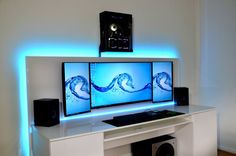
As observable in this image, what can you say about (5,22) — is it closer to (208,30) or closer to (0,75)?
(0,75)

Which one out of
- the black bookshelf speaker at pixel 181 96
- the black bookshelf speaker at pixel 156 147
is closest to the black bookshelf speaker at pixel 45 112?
the black bookshelf speaker at pixel 156 147

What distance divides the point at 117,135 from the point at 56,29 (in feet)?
3.95

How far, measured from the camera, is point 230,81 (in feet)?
11.0

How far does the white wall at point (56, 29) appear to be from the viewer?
2.09 meters

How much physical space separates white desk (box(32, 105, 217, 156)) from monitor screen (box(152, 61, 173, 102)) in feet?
0.78

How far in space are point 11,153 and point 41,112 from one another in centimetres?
49

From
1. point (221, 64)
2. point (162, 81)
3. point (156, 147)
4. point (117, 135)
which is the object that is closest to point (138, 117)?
point (117, 135)

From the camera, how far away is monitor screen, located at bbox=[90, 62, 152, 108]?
8.26ft

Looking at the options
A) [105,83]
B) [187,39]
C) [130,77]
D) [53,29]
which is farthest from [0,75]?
[187,39]

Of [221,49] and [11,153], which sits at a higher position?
[221,49]

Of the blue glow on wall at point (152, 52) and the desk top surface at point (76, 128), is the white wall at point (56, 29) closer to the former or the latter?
the blue glow on wall at point (152, 52)

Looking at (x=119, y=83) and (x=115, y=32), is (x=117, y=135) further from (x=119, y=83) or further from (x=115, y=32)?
(x=115, y=32)

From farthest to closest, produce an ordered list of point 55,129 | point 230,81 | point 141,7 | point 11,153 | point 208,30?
1. point 208,30
2. point 230,81
3. point 141,7
4. point 11,153
5. point 55,129

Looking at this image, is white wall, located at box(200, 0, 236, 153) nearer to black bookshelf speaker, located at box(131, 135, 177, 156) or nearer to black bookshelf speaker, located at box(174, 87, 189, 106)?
black bookshelf speaker, located at box(174, 87, 189, 106)
